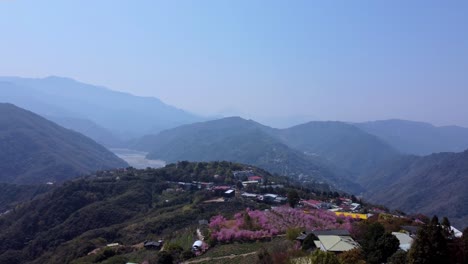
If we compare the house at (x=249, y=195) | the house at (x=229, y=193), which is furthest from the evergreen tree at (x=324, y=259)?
the house at (x=229, y=193)

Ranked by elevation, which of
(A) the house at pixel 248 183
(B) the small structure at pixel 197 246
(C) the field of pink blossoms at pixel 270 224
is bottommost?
(A) the house at pixel 248 183

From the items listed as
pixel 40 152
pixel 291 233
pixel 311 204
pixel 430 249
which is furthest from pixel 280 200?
pixel 40 152

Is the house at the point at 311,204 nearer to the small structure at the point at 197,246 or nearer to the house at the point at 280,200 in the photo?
the house at the point at 280,200

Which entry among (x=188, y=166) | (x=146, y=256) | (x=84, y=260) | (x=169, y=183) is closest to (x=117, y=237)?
(x=84, y=260)

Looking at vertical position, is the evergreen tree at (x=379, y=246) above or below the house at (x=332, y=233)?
above

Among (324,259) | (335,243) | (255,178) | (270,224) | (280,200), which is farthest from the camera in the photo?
(255,178)

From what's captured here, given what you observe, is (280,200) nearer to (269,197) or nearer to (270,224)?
(269,197)
